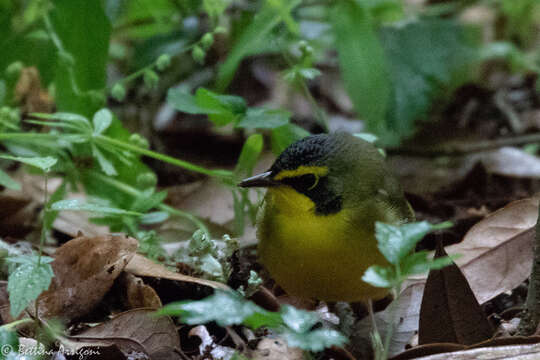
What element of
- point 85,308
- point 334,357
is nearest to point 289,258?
point 334,357

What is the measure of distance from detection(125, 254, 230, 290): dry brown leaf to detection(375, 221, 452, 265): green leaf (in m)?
0.92

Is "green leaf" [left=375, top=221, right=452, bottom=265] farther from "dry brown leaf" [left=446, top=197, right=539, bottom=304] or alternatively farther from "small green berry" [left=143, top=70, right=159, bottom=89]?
"small green berry" [left=143, top=70, right=159, bottom=89]

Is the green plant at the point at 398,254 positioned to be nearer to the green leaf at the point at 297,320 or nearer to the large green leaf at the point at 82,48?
the green leaf at the point at 297,320

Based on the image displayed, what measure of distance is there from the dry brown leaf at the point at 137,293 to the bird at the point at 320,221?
0.50m

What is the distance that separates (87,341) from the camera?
252cm

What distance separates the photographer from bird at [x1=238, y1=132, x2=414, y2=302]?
2785mm

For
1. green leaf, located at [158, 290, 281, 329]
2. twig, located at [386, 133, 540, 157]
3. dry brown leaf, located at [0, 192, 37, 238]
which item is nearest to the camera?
green leaf, located at [158, 290, 281, 329]

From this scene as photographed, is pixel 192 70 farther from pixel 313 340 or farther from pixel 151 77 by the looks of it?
pixel 313 340

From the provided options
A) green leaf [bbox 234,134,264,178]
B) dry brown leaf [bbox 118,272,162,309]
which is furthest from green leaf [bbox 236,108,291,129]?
dry brown leaf [bbox 118,272,162,309]

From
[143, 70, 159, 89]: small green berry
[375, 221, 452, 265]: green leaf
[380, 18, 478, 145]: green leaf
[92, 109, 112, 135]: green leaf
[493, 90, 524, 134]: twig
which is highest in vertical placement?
[375, 221, 452, 265]: green leaf

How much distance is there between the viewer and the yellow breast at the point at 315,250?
2777mm

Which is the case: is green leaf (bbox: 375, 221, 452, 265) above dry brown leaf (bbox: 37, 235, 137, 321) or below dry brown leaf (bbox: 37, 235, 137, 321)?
above

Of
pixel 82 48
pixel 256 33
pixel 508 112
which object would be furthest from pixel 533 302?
pixel 508 112

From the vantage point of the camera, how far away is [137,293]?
109 inches
